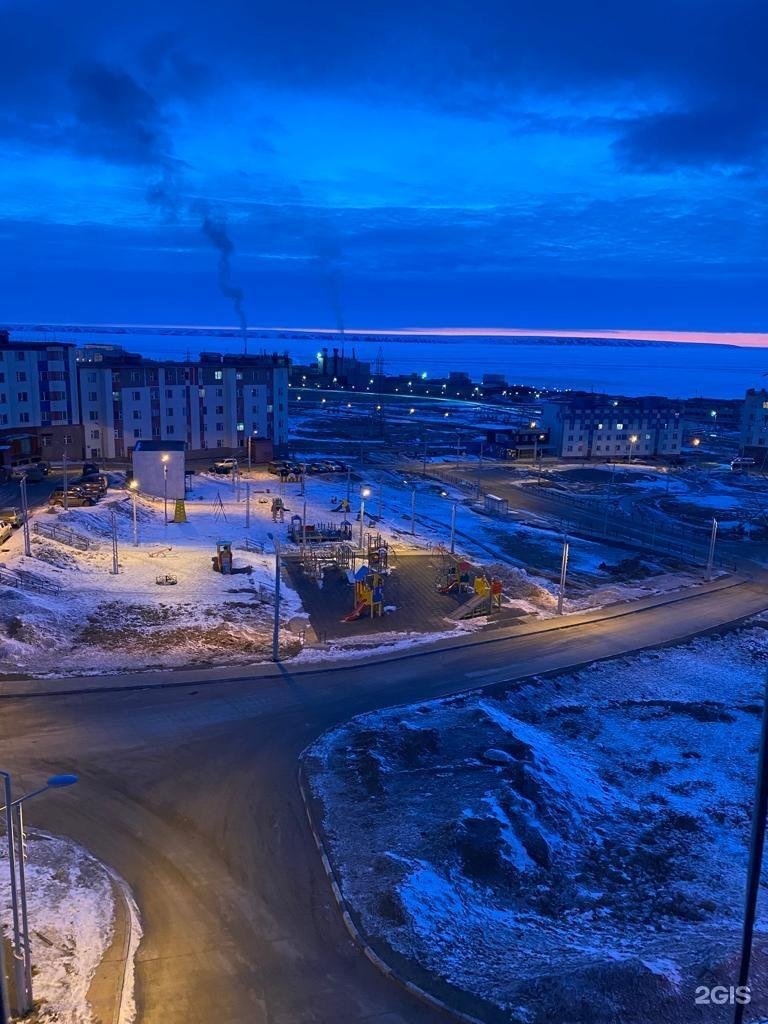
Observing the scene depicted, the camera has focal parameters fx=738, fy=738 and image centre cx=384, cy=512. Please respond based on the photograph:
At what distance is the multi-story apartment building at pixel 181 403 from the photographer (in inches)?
2400

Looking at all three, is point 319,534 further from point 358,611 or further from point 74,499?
point 74,499

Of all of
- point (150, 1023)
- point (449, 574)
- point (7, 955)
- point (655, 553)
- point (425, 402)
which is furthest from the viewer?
point (425, 402)

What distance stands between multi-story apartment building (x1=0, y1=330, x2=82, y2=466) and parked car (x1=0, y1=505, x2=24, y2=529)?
16.0 m

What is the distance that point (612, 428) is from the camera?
8012 centimetres

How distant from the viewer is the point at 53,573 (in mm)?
30828

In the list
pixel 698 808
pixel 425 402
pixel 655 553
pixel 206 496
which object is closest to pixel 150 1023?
pixel 698 808

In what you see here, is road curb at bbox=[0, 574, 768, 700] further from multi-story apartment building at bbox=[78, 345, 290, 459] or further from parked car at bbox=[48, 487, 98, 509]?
multi-story apartment building at bbox=[78, 345, 290, 459]

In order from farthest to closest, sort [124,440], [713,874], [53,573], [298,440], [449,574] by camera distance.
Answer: [298,440] < [124,440] < [449,574] < [53,573] < [713,874]

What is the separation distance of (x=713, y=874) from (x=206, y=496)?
4142 centimetres

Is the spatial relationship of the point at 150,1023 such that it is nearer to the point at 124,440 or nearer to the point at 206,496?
the point at 206,496

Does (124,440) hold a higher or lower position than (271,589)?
higher

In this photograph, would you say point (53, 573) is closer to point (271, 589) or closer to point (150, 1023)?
point (271, 589)

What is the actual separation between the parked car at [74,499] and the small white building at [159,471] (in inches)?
208

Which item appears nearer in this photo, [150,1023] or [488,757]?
[150,1023]
